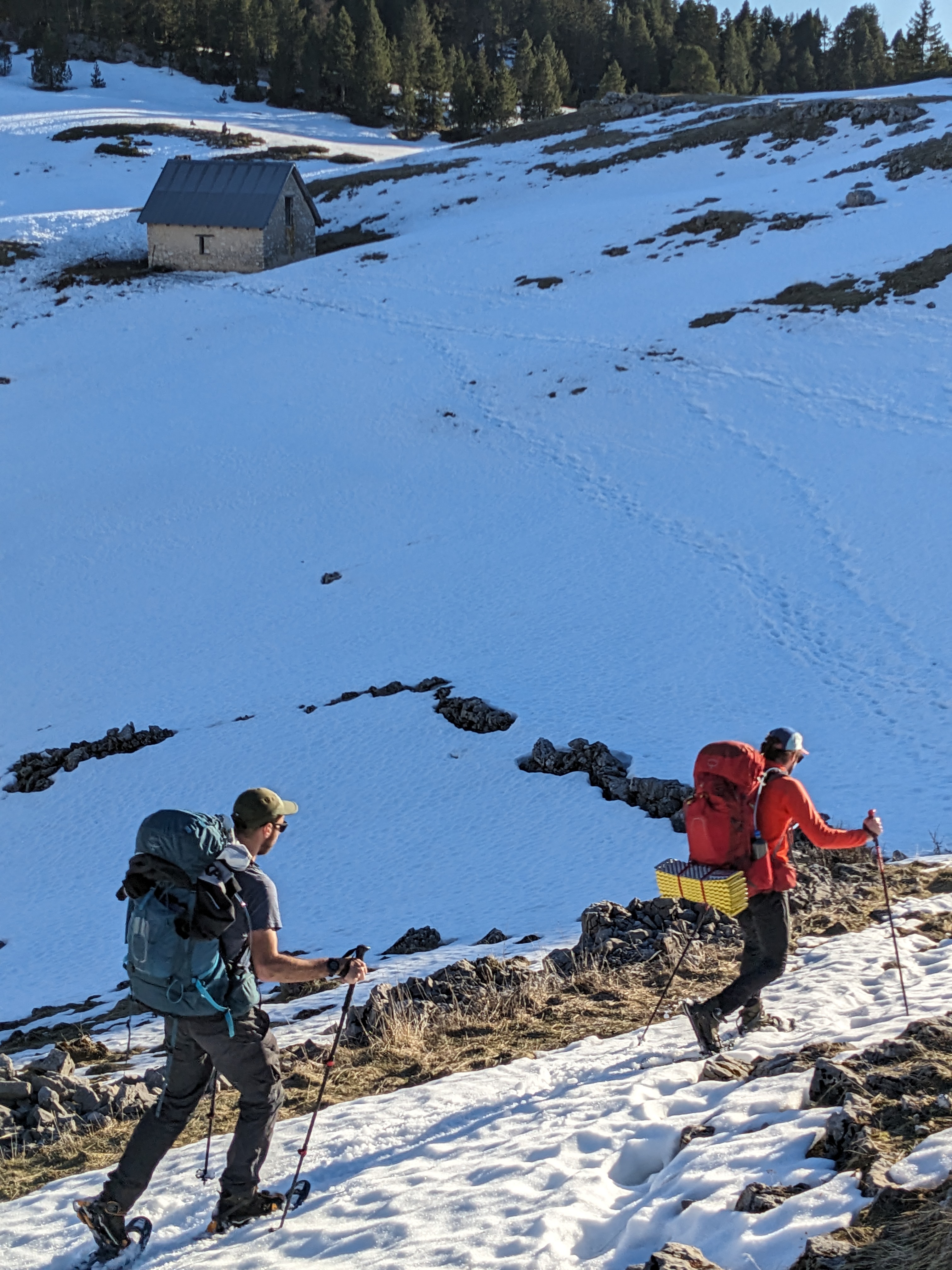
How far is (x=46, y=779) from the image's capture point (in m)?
16.7

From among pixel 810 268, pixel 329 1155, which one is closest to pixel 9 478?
pixel 810 268

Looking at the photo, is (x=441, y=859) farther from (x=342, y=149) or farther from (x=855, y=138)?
(x=342, y=149)

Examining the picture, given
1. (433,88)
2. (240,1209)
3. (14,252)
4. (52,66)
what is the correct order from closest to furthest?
(240,1209) → (14,252) → (52,66) → (433,88)

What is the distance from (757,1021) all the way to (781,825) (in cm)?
144

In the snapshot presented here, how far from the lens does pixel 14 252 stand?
48281 millimetres

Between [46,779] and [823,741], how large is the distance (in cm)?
1166

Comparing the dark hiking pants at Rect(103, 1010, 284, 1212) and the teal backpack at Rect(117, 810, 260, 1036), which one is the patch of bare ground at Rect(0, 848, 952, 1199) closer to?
the dark hiking pants at Rect(103, 1010, 284, 1212)

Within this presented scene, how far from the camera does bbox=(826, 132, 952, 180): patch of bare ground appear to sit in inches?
1474

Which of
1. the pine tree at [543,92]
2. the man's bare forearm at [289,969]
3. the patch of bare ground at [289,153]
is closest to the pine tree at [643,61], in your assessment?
the pine tree at [543,92]

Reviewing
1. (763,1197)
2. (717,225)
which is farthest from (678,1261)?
(717,225)

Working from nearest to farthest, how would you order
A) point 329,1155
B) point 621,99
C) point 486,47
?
point 329,1155
point 621,99
point 486,47

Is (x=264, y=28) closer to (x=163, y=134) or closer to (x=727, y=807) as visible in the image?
(x=163, y=134)

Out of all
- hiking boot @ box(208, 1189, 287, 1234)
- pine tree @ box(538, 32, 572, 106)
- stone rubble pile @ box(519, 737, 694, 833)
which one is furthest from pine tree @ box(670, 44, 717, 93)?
hiking boot @ box(208, 1189, 287, 1234)

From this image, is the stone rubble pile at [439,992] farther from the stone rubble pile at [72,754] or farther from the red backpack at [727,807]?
the stone rubble pile at [72,754]
